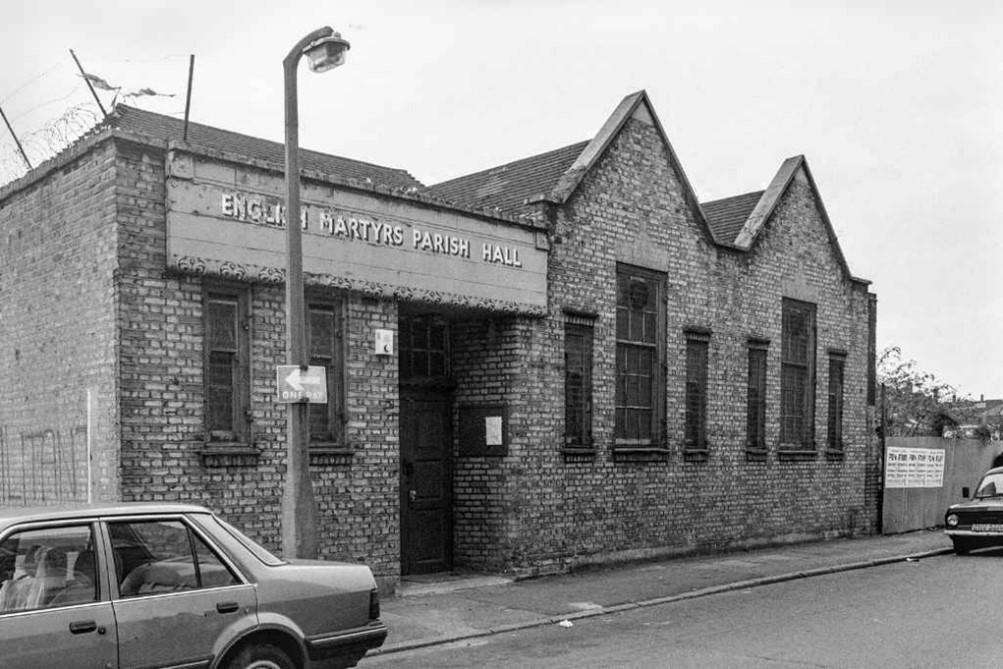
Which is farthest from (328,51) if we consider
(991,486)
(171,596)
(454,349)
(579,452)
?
(991,486)

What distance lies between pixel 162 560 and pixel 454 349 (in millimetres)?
8110

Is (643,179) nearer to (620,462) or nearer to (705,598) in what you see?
(620,462)

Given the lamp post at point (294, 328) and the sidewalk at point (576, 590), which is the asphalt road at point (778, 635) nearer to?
the sidewalk at point (576, 590)

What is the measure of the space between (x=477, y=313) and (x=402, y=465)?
84.5 inches

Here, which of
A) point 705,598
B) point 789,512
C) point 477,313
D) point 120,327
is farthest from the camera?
point 789,512

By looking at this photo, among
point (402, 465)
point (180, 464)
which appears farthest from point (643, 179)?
point (180, 464)

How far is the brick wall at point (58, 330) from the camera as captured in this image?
9.64 meters

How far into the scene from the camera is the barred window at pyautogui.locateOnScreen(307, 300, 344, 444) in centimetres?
1108

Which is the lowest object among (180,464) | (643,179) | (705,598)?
(705,598)

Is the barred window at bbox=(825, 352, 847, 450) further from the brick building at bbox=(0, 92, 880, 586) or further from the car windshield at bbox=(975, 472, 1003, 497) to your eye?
the car windshield at bbox=(975, 472, 1003, 497)

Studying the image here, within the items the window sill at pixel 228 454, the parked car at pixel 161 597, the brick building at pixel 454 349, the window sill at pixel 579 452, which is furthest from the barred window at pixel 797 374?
the parked car at pixel 161 597

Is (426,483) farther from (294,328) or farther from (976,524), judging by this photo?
(976,524)

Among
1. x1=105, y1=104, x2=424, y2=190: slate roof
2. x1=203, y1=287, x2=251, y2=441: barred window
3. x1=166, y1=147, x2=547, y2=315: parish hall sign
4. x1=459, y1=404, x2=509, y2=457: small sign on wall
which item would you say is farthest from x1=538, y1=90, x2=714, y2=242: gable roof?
x1=203, y1=287, x2=251, y2=441: barred window

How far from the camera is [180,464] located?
9.82 meters
